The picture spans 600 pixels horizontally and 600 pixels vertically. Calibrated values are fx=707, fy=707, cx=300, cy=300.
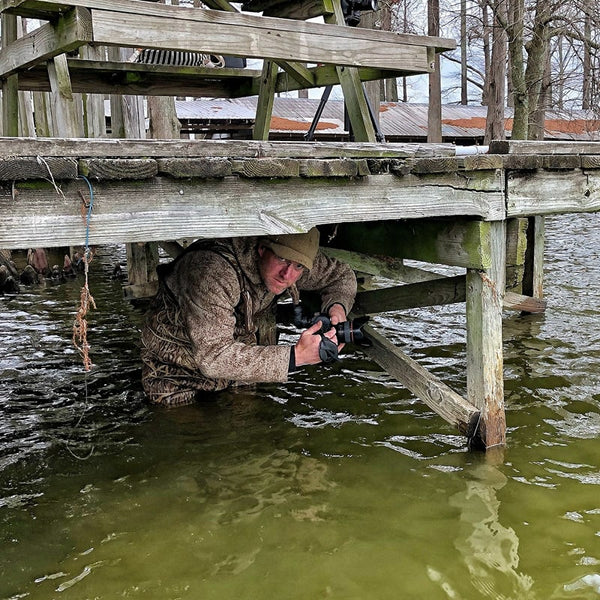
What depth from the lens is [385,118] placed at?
22.6m

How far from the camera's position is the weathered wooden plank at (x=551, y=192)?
3.85 meters

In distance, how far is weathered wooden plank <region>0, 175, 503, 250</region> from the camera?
256 cm

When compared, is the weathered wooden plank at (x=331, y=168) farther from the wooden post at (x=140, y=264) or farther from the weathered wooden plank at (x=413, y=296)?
the wooden post at (x=140, y=264)

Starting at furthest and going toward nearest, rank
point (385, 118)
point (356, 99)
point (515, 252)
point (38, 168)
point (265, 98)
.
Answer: point (385, 118)
point (515, 252)
point (265, 98)
point (356, 99)
point (38, 168)

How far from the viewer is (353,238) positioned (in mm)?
5461

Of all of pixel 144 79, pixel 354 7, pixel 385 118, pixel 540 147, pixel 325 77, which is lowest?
pixel 540 147

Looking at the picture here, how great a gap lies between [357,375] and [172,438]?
1836mm

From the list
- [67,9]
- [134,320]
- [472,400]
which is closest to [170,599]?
[472,400]

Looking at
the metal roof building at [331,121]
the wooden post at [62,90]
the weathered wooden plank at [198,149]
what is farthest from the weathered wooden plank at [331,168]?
the metal roof building at [331,121]

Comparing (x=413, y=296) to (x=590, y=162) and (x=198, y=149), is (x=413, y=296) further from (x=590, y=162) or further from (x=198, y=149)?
(x=198, y=149)

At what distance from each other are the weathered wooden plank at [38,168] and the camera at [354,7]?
415 cm

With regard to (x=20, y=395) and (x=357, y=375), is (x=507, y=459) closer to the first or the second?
(x=357, y=375)

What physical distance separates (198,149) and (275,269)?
5.26 ft

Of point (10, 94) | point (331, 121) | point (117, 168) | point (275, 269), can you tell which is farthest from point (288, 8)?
point (331, 121)
